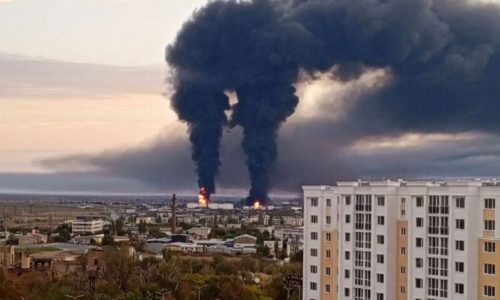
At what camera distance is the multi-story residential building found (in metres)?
14.2

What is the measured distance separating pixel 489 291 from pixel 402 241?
1842 millimetres

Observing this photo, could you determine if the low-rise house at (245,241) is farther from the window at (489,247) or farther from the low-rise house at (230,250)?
the window at (489,247)

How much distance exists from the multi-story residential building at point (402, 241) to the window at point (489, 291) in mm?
15

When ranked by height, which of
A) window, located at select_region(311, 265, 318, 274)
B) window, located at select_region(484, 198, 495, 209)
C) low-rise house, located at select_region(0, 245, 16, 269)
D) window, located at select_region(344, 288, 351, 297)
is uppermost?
window, located at select_region(484, 198, 495, 209)

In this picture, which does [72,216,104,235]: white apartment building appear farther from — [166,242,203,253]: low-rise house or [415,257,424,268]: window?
[415,257,424,268]: window

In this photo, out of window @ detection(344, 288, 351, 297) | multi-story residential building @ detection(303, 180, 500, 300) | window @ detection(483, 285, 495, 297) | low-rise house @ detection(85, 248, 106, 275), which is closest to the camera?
window @ detection(483, 285, 495, 297)

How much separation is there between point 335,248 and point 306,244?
2.60ft

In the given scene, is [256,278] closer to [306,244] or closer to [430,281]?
[306,244]

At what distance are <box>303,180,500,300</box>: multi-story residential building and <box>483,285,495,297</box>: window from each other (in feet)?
0.05

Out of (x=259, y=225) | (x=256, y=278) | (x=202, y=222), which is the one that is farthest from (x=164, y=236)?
(x=256, y=278)

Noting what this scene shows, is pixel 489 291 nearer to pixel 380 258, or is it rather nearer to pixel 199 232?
pixel 380 258

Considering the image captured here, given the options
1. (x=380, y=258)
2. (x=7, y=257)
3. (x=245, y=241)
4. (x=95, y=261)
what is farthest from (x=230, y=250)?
(x=380, y=258)

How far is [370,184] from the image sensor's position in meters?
15.9

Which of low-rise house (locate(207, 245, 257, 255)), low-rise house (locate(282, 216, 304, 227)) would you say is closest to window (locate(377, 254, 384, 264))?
low-rise house (locate(207, 245, 257, 255))
